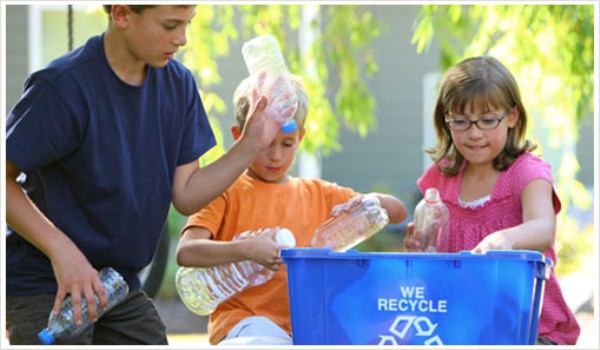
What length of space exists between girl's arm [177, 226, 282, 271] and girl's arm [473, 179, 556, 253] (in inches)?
27.0

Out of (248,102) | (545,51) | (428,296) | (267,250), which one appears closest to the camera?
(428,296)

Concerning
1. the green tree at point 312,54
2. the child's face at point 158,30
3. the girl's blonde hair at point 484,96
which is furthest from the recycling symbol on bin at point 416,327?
the green tree at point 312,54

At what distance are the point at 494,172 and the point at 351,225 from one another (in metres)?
0.59

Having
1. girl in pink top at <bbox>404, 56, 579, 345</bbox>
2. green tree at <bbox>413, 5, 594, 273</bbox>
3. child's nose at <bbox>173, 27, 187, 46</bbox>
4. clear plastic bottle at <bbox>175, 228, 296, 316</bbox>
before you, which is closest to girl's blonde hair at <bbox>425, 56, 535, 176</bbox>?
girl in pink top at <bbox>404, 56, 579, 345</bbox>

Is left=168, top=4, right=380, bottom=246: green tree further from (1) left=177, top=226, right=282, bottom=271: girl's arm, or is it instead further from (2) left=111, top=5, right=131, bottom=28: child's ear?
(2) left=111, top=5, right=131, bottom=28: child's ear

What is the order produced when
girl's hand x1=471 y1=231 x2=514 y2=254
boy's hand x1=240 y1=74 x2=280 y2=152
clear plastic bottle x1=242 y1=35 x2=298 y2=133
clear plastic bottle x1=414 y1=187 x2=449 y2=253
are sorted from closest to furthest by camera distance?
girl's hand x1=471 y1=231 x2=514 y2=254, boy's hand x1=240 y1=74 x2=280 y2=152, clear plastic bottle x1=242 y1=35 x2=298 y2=133, clear plastic bottle x1=414 y1=187 x2=449 y2=253

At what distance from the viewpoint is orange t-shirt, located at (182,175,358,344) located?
3.86 m

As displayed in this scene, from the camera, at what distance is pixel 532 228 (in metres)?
→ 3.46

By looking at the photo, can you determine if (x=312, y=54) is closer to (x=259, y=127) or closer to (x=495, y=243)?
(x=259, y=127)

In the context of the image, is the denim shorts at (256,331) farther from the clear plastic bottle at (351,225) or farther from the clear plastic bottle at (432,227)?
the clear plastic bottle at (432,227)

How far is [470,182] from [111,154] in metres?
1.41

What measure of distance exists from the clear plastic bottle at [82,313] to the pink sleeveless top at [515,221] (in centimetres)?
125

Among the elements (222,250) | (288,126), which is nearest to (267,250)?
(222,250)

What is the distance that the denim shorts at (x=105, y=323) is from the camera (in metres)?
3.57
